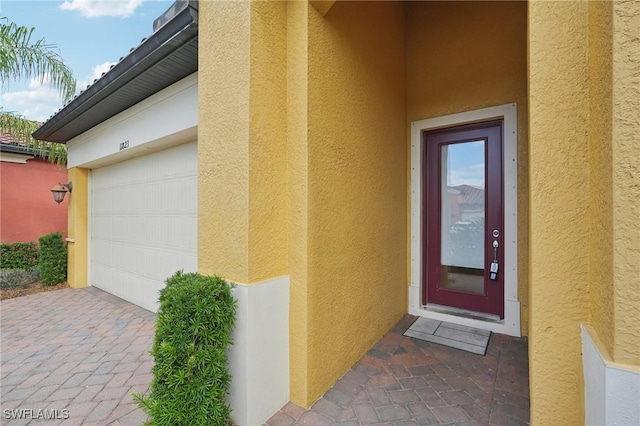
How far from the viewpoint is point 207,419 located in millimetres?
2070

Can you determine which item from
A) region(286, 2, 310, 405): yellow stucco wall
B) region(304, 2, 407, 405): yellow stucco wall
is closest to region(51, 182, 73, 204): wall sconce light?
region(286, 2, 310, 405): yellow stucco wall

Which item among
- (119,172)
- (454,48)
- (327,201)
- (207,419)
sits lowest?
(207,419)

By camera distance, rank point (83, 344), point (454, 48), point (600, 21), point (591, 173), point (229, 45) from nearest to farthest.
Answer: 1. point (600, 21)
2. point (591, 173)
3. point (229, 45)
4. point (83, 344)
5. point (454, 48)

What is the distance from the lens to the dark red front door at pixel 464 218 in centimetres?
423

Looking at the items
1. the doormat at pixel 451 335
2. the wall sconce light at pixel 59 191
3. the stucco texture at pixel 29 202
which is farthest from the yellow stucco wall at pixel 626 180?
the stucco texture at pixel 29 202

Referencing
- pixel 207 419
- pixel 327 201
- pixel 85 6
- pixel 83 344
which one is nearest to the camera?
pixel 207 419

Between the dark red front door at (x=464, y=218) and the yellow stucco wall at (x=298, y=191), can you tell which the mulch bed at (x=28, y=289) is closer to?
the yellow stucco wall at (x=298, y=191)

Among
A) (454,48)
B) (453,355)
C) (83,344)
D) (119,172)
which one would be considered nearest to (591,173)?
(453,355)

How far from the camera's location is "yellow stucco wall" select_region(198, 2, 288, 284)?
94.0 inches

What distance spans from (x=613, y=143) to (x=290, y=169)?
2.15 meters

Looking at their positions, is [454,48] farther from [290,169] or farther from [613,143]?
[613,143]

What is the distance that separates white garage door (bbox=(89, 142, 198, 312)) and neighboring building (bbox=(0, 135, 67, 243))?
366 cm

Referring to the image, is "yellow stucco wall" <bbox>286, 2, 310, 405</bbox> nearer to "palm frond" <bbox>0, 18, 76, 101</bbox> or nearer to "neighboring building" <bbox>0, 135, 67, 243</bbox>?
"palm frond" <bbox>0, 18, 76, 101</bbox>

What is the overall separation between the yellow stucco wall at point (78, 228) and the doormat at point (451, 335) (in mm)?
7962
